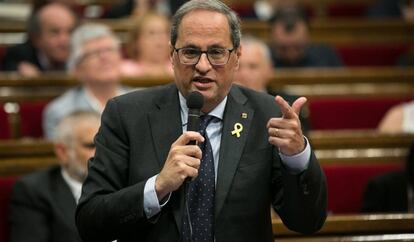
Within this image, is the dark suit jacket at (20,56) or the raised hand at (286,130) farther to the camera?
the dark suit jacket at (20,56)

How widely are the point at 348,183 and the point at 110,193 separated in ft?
4.00

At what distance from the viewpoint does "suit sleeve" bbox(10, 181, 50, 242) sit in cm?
204

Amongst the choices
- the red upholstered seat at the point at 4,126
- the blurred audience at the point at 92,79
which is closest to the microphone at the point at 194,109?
the blurred audience at the point at 92,79

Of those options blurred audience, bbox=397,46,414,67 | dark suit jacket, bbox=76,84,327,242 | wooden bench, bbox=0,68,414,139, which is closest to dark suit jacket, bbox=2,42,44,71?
wooden bench, bbox=0,68,414,139

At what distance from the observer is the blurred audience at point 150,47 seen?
3146 millimetres

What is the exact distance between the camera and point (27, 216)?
2062 mm

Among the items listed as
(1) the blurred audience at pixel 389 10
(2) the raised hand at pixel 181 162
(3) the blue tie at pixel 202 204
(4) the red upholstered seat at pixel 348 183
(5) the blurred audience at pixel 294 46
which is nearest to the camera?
(2) the raised hand at pixel 181 162

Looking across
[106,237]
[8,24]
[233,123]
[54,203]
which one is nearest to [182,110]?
[233,123]

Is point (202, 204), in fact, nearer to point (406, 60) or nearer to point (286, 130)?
point (286, 130)

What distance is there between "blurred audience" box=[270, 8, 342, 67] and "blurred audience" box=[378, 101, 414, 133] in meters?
0.75

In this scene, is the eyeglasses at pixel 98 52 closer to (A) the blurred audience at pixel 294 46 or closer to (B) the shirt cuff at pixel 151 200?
(A) the blurred audience at pixel 294 46

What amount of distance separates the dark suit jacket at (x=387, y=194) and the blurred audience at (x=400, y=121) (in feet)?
1.54

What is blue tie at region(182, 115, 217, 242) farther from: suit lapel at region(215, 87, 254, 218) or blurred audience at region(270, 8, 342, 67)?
blurred audience at region(270, 8, 342, 67)

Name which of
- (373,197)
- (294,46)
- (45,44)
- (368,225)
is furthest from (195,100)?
(294,46)
